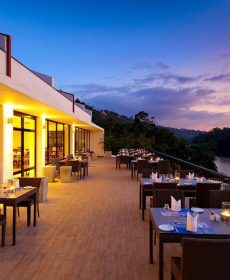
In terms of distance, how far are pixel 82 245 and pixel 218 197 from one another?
7.09 ft

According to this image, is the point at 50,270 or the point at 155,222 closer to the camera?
the point at 155,222

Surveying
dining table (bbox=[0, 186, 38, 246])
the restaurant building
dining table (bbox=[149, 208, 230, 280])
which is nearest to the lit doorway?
the restaurant building

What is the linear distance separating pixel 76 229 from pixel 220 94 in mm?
21181

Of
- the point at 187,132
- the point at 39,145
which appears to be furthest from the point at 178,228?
the point at 187,132

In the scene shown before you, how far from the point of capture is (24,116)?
35.2ft

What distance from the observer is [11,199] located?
4641 mm

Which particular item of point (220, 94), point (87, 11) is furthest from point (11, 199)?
point (220, 94)

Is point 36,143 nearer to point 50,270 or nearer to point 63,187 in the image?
point 63,187

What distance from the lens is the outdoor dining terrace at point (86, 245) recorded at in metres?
3.70

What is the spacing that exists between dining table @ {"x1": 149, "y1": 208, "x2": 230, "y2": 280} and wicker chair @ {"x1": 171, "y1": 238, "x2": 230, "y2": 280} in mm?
644

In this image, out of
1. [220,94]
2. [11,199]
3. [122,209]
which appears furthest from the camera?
[220,94]

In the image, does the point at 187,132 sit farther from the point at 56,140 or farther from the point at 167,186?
the point at 167,186

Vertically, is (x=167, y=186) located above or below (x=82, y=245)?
above

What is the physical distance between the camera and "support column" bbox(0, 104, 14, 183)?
805 cm
